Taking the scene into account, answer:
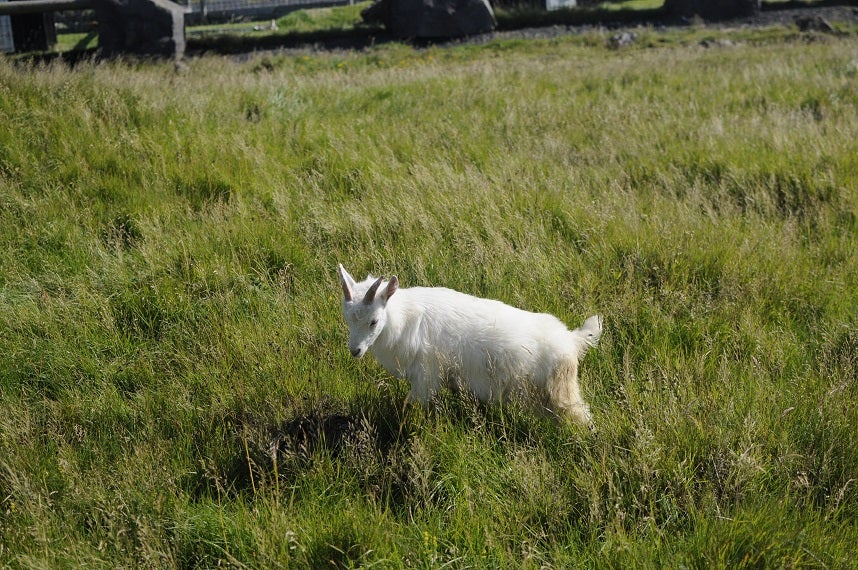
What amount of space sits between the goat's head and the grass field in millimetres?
419

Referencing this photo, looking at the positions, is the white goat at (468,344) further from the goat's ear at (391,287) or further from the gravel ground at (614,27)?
the gravel ground at (614,27)

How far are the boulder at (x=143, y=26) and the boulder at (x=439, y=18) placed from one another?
6.72m

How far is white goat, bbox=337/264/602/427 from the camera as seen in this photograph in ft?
12.1

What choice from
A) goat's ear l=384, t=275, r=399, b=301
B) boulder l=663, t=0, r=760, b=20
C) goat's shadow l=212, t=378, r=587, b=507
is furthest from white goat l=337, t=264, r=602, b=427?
boulder l=663, t=0, r=760, b=20

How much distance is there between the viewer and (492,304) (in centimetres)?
408

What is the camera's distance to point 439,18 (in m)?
20.2

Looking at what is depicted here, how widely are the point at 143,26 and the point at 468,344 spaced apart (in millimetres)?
14596

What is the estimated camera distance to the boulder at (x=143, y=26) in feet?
51.5

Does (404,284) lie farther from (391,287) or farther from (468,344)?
(391,287)

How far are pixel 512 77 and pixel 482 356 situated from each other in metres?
9.15

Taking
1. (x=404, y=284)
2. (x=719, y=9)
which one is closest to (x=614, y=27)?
(x=719, y=9)

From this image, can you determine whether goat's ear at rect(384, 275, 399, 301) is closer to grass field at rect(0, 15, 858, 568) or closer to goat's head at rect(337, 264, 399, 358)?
goat's head at rect(337, 264, 399, 358)

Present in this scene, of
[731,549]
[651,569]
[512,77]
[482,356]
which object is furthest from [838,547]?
[512,77]

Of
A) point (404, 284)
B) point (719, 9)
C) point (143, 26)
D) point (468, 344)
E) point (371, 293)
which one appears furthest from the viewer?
point (719, 9)
